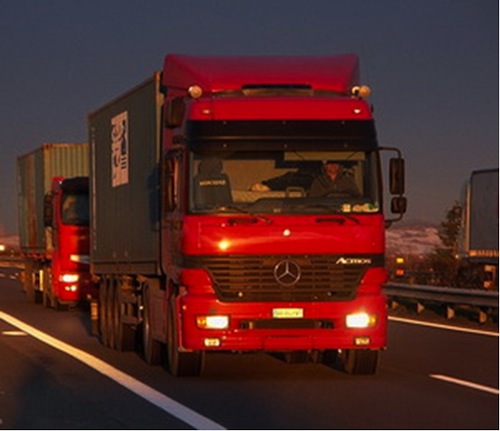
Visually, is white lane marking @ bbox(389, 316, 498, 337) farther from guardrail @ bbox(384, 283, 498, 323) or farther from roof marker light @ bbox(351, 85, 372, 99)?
roof marker light @ bbox(351, 85, 372, 99)

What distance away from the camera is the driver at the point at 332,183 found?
1695 centimetres

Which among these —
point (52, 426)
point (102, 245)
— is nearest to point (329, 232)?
point (52, 426)

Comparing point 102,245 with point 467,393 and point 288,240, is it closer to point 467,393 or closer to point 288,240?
point 288,240

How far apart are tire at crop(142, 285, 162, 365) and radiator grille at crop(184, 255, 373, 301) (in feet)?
9.27

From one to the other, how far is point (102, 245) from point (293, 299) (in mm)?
7442

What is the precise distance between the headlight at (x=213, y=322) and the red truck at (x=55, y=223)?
479 inches

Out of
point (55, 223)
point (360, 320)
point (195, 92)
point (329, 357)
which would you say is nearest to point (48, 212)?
point (55, 223)

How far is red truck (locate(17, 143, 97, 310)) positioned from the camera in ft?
107

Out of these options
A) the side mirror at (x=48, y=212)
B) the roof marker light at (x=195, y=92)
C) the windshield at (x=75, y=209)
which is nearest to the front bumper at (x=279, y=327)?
the roof marker light at (x=195, y=92)


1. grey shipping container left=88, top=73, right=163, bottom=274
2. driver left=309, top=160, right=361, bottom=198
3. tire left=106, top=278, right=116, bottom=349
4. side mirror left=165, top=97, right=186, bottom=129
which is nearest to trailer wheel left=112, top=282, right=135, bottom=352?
tire left=106, top=278, right=116, bottom=349

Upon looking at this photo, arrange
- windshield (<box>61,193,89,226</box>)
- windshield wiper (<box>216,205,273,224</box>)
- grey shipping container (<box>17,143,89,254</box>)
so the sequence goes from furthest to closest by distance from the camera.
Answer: grey shipping container (<box>17,143,89,254</box>)
windshield (<box>61,193,89,226</box>)
windshield wiper (<box>216,205,273,224</box>)

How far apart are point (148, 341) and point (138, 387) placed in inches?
134

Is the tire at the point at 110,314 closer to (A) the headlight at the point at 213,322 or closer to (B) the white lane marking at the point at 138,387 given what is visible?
(B) the white lane marking at the point at 138,387

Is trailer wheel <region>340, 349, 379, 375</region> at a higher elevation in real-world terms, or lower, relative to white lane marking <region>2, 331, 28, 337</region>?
higher
